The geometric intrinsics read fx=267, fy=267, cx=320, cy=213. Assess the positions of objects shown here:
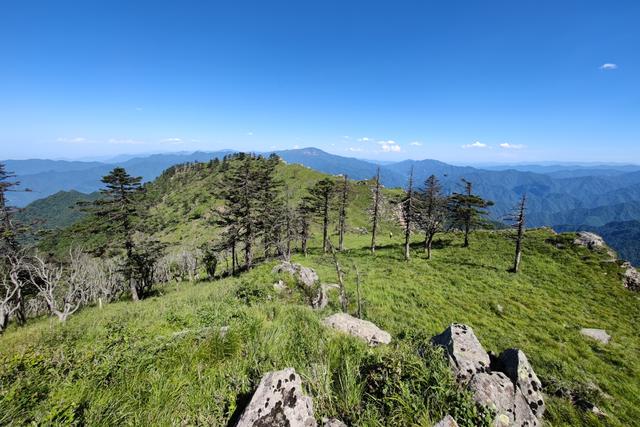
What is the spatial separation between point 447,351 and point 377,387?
3.32 metres

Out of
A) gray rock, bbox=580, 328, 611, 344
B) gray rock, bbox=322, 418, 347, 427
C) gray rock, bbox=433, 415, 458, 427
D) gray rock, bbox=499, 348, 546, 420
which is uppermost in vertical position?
gray rock, bbox=433, 415, 458, 427

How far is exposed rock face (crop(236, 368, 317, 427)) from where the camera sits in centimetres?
381

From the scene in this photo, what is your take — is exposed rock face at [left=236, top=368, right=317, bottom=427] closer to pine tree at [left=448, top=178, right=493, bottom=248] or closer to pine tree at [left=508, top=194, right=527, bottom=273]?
pine tree at [left=508, top=194, right=527, bottom=273]

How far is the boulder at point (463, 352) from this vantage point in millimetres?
6047

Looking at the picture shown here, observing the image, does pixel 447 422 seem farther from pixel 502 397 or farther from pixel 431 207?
pixel 431 207

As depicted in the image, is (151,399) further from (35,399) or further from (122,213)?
(122,213)

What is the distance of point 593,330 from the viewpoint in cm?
2011

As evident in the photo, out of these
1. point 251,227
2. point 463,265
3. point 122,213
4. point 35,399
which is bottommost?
point 463,265

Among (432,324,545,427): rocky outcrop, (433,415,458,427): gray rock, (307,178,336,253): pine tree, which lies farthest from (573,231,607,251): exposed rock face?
(433,415,458,427): gray rock

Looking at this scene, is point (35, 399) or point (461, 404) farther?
point (461, 404)

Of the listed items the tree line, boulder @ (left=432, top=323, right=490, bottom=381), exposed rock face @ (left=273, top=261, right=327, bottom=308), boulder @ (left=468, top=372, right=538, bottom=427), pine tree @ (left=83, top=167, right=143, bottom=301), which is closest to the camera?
boulder @ (left=468, top=372, right=538, bottom=427)

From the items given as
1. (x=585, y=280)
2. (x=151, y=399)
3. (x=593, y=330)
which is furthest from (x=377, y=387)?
(x=585, y=280)

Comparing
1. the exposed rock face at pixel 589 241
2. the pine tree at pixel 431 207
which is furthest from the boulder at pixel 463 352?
the exposed rock face at pixel 589 241

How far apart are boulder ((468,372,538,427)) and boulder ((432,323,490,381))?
286 millimetres
